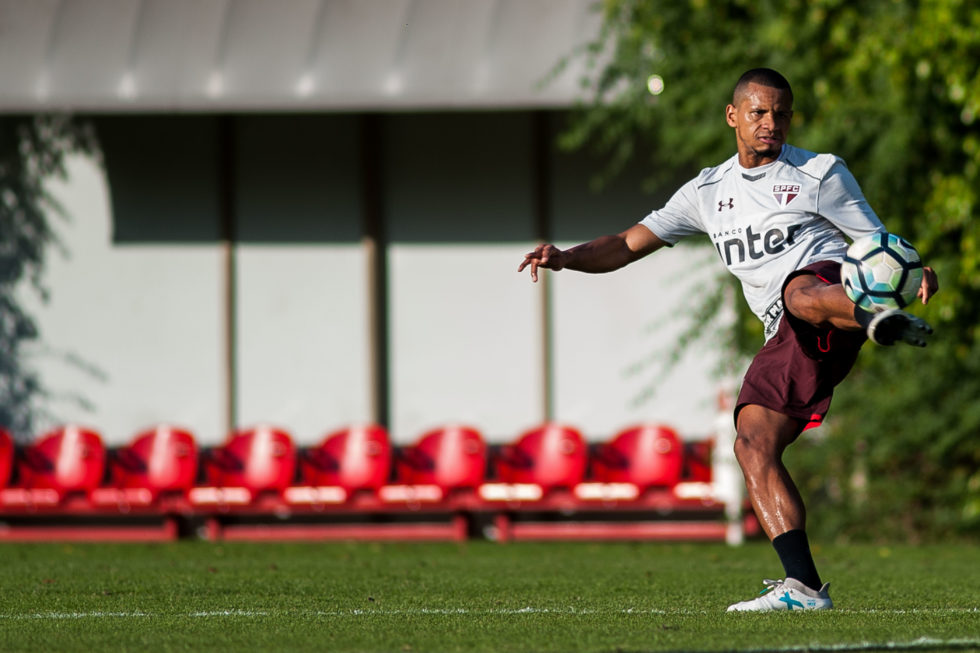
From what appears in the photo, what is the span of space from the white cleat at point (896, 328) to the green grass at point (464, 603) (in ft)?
3.11

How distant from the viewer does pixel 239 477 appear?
A: 13156 millimetres

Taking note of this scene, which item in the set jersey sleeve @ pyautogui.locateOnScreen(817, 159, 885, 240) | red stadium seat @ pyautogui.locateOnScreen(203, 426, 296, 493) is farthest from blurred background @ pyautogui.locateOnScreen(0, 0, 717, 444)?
jersey sleeve @ pyautogui.locateOnScreen(817, 159, 885, 240)

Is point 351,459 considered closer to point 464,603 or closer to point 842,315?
point 464,603

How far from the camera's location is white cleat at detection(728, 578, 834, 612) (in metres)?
5.60

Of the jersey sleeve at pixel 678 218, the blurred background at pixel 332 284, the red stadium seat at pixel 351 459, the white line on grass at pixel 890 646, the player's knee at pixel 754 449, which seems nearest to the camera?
the white line on grass at pixel 890 646

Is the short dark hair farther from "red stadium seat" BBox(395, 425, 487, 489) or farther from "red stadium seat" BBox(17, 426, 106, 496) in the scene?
"red stadium seat" BBox(17, 426, 106, 496)

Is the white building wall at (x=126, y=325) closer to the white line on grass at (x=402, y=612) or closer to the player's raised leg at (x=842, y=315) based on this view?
the white line on grass at (x=402, y=612)

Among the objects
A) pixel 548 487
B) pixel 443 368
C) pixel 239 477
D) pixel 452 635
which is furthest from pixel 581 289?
pixel 452 635

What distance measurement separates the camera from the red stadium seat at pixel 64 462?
13.2m

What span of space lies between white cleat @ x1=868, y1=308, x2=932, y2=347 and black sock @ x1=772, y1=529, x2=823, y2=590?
0.98m

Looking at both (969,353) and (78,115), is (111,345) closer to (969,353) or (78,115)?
(78,115)

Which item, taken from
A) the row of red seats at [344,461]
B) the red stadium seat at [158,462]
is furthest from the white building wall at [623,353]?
the red stadium seat at [158,462]

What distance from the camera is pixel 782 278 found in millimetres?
5762

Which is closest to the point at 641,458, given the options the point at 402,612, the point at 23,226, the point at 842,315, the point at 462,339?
the point at 462,339
